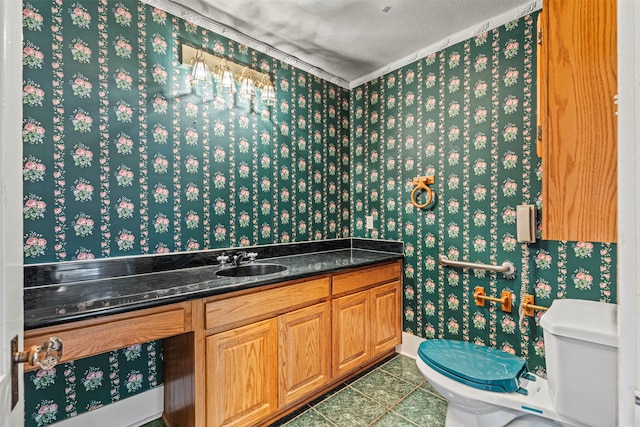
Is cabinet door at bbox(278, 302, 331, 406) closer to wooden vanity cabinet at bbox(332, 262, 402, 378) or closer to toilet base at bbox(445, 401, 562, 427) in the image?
wooden vanity cabinet at bbox(332, 262, 402, 378)

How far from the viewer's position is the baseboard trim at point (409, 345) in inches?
96.7

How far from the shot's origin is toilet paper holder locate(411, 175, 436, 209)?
2348 mm

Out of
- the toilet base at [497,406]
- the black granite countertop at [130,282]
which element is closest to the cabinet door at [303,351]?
the black granite countertop at [130,282]

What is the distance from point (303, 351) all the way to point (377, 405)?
0.59m

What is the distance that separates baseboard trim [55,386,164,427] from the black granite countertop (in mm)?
700

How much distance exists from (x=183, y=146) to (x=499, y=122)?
2.13 m

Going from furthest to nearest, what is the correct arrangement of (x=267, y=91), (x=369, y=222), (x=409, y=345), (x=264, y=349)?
(x=369, y=222)
(x=409, y=345)
(x=267, y=91)
(x=264, y=349)

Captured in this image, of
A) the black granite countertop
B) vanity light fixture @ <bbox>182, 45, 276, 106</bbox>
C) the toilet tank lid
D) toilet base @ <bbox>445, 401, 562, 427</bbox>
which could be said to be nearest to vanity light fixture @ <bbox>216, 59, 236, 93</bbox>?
vanity light fixture @ <bbox>182, 45, 276, 106</bbox>

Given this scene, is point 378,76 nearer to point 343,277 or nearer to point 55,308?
point 343,277

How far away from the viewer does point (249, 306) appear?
1.57m

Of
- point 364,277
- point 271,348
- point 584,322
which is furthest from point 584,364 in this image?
point 271,348

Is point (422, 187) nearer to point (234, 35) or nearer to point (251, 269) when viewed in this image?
point (251, 269)

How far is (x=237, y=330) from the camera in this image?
152 cm

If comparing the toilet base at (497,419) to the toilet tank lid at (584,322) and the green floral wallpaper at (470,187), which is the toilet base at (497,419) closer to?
the toilet tank lid at (584,322)
